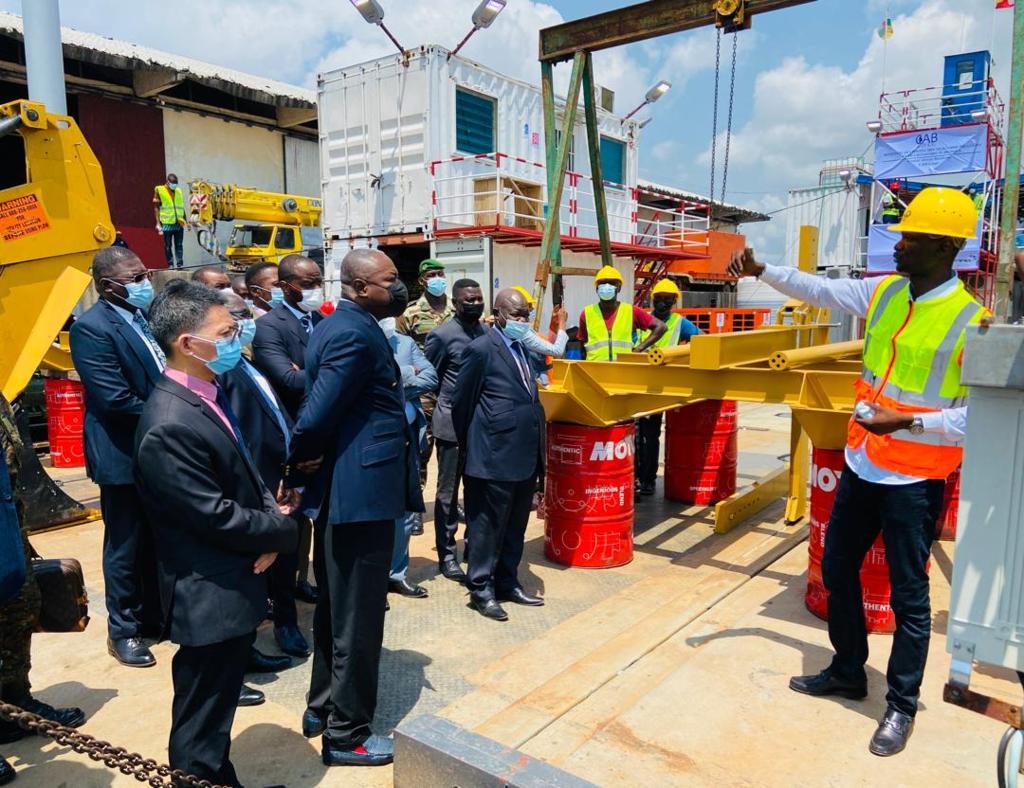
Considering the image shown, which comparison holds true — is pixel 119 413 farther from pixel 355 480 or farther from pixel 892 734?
pixel 892 734

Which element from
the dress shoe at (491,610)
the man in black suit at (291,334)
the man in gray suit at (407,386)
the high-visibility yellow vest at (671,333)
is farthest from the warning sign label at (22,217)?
the high-visibility yellow vest at (671,333)

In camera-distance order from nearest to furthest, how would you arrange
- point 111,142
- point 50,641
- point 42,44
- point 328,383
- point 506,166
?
point 328,383, point 50,641, point 42,44, point 506,166, point 111,142

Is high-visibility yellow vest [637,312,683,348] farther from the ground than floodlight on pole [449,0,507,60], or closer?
closer

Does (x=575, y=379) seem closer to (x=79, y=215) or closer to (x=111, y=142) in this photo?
(x=79, y=215)

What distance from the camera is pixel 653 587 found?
4613 mm

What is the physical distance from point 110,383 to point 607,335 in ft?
12.5

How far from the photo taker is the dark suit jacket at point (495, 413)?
4211mm

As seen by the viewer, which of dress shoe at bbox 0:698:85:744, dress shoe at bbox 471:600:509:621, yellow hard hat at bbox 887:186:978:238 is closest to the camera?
yellow hard hat at bbox 887:186:978:238

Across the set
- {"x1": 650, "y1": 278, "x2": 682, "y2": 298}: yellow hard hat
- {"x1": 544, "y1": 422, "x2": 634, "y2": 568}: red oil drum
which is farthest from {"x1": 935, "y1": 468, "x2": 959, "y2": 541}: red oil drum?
{"x1": 650, "y1": 278, "x2": 682, "y2": 298}: yellow hard hat

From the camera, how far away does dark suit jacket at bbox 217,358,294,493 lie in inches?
134

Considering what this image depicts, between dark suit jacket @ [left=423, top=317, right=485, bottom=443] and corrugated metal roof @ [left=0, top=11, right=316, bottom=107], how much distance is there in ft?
45.6

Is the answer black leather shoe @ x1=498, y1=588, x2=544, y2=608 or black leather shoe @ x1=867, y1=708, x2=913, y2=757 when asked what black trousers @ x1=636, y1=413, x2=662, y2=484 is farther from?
black leather shoe @ x1=867, y1=708, x2=913, y2=757

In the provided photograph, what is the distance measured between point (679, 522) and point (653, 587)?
5.33 ft

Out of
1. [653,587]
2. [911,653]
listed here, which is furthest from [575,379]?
[911,653]
